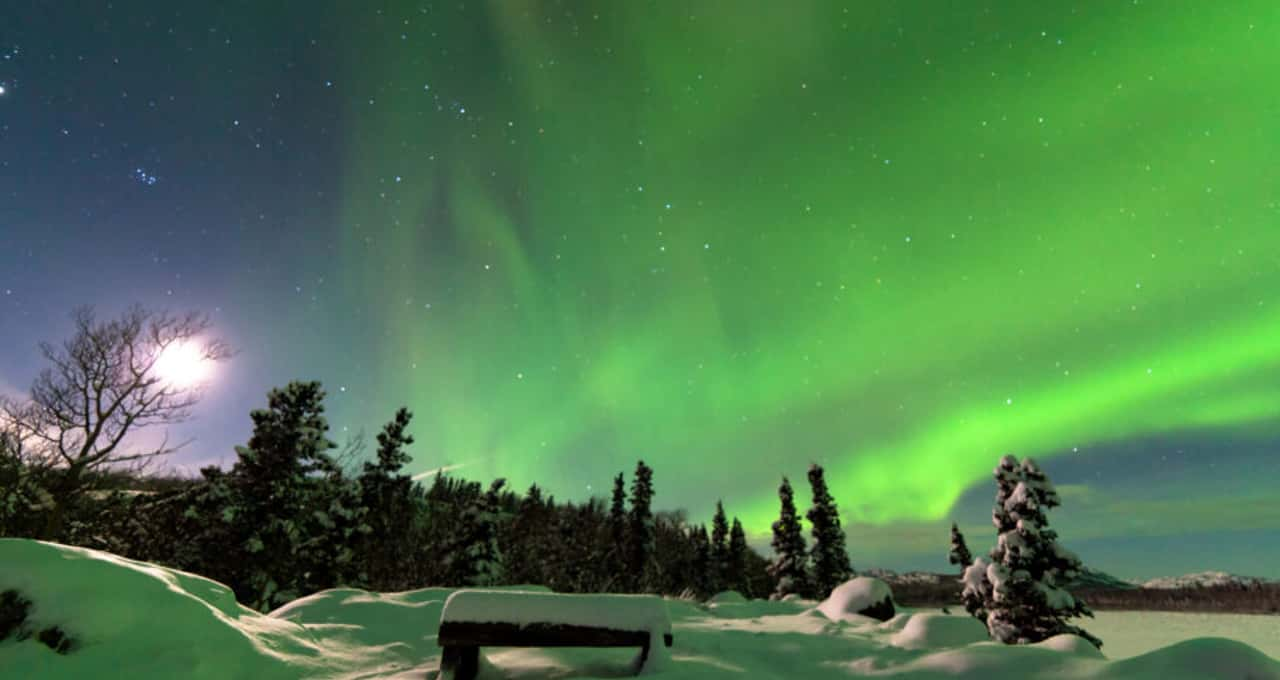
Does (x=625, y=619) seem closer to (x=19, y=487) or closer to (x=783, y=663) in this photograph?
(x=783, y=663)

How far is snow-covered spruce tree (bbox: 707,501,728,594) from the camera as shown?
64.4 metres

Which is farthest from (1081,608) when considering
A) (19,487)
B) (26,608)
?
(19,487)

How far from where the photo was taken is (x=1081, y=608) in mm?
20203

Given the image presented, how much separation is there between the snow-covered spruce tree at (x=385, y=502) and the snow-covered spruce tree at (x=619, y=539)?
793 inches

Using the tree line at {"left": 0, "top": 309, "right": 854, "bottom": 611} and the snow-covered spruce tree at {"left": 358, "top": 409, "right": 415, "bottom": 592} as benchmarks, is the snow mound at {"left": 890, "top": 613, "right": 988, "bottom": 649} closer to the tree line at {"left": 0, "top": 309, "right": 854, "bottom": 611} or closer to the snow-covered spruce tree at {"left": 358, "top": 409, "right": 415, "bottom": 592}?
the tree line at {"left": 0, "top": 309, "right": 854, "bottom": 611}

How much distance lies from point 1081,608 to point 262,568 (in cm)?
3120

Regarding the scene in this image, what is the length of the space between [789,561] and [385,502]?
28.3m

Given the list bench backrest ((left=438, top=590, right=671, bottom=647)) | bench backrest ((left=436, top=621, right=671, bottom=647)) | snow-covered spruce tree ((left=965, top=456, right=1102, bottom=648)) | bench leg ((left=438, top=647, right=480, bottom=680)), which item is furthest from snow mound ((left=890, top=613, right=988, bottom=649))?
snow-covered spruce tree ((left=965, top=456, right=1102, bottom=648))

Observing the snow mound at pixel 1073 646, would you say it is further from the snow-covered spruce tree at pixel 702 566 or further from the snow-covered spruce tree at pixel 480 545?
the snow-covered spruce tree at pixel 702 566

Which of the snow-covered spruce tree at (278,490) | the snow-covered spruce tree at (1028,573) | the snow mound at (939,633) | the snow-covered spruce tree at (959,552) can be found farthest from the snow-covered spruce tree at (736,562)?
the snow mound at (939,633)

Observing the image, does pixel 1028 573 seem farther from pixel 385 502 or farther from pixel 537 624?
pixel 385 502

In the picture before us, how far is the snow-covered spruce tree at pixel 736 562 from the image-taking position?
213ft

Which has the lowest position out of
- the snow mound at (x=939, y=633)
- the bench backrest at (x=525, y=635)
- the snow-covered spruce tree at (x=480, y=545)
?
the snow mound at (x=939, y=633)

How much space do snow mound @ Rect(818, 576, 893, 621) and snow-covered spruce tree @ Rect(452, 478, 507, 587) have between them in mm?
22519
